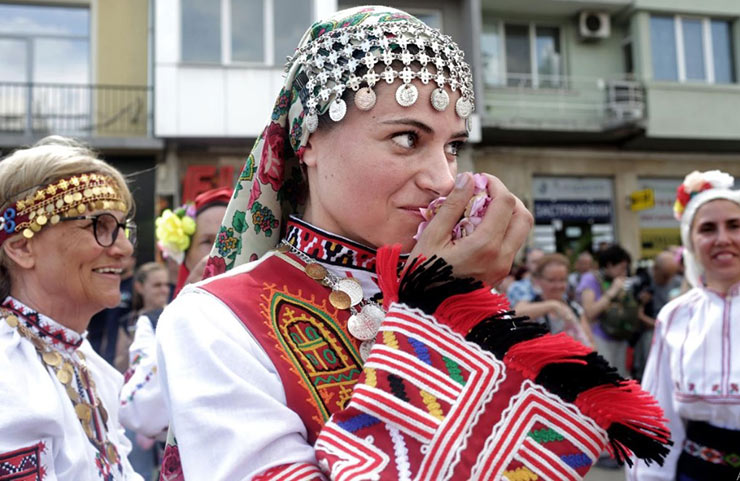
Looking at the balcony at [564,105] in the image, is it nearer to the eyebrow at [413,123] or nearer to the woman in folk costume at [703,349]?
the woman in folk costume at [703,349]

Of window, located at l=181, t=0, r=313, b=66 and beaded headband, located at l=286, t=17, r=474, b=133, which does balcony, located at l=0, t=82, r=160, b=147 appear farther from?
beaded headband, located at l=286, t=17, r=474, b=133

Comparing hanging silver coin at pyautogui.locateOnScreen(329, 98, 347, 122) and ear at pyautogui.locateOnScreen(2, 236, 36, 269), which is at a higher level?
hanging silver coin at pyautogui.locateOnScreen(329, 98, 347, 122)

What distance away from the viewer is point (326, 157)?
4.84 ft

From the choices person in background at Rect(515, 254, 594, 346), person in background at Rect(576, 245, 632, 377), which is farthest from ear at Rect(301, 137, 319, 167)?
person in background at Rect(576, 245, 632, 377)

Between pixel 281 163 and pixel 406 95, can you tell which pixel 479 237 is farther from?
pixel 281 163

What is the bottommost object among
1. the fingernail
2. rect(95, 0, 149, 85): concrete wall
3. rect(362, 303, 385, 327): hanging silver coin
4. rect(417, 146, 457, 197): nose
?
rect(362, 303, 385, 327): hanging silver coin

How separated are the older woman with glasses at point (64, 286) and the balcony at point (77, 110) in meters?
10.6

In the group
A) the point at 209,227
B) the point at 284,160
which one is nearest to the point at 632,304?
the point at 209,227

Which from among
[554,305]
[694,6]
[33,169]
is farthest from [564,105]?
[33,169]

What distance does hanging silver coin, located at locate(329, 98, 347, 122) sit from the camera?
143 cm

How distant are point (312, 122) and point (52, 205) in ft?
4.33

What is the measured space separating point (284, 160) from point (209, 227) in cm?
214

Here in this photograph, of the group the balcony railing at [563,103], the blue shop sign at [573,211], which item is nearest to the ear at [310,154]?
the balcony railing at [563,103]

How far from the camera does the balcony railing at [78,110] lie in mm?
12555
